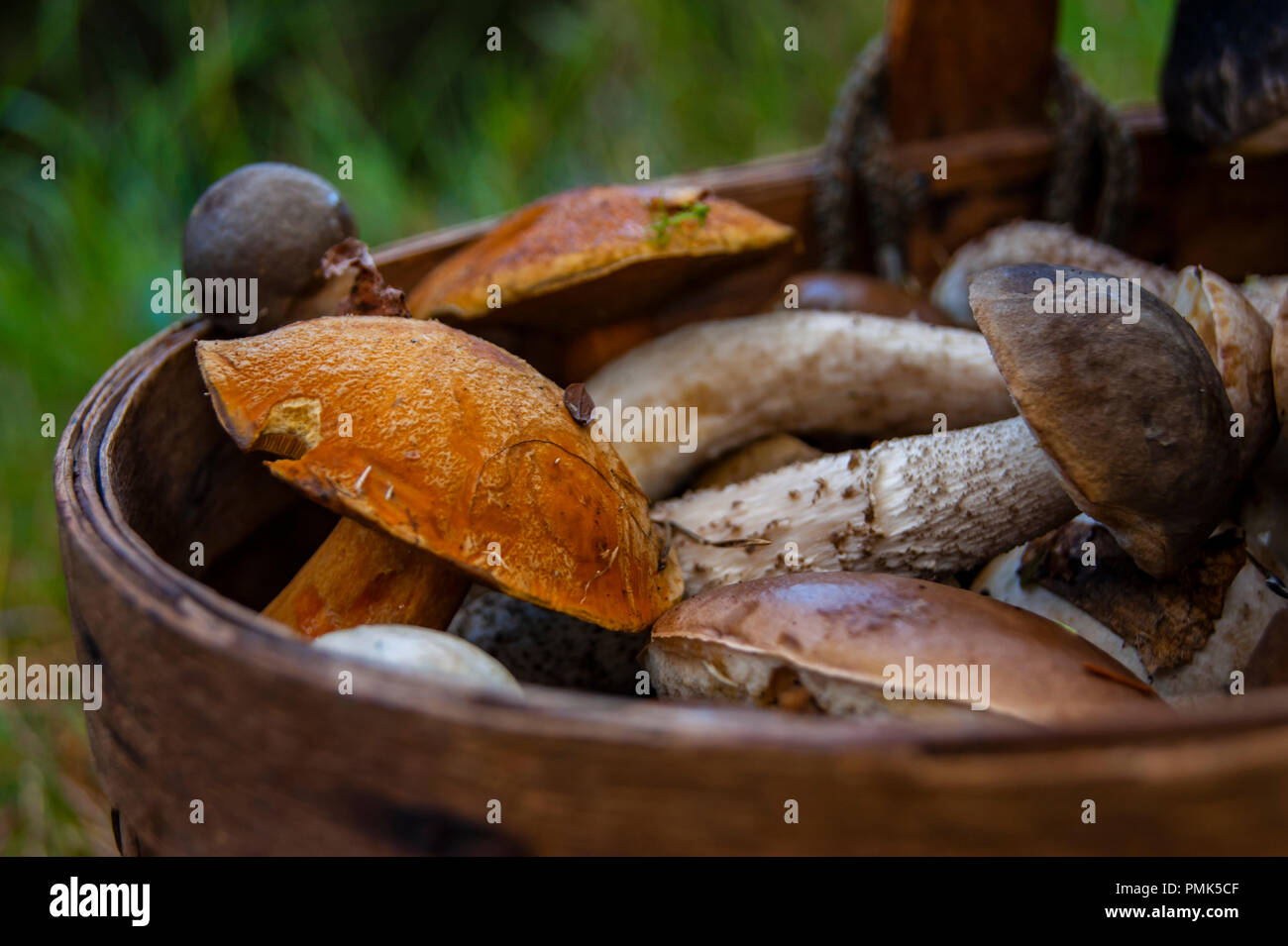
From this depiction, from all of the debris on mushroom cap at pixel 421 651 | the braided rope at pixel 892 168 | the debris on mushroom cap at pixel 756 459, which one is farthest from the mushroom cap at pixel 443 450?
the braided rope at pixel 892 168

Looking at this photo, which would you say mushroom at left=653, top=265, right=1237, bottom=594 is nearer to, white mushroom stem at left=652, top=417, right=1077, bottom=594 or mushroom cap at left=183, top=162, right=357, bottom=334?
white mushroom stem at left=652, top=417, right=1077, bottom=594

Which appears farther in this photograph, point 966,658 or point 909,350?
Result: point 909,350

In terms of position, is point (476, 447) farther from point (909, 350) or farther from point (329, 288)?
point (909, 350)

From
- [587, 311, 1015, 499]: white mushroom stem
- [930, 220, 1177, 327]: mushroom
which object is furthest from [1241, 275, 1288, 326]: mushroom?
[587, 311, 1015, 499]: white mushroom stem

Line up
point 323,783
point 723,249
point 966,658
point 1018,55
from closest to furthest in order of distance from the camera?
point 323,783, point 966,658, point 723,249, point 1018,55

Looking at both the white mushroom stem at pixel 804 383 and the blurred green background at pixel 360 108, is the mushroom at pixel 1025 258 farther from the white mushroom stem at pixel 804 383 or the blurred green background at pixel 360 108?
the blurred green background at pixel 360 108

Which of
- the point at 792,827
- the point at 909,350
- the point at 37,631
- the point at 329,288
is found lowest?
the point at 37,631
